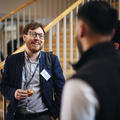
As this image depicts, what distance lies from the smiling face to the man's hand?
371mm

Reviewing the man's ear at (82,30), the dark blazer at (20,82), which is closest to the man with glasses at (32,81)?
the dark blazer at (20,82)

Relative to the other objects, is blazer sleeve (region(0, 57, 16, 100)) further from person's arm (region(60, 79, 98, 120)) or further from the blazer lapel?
person's arm (region(60, 79, 98, 120))

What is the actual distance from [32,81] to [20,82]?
98 mm

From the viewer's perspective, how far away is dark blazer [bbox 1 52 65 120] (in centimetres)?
173

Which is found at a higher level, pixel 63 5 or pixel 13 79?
pixel 63 5

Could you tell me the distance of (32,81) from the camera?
175cm

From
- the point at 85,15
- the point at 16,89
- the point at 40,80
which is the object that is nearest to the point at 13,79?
the point at 16,89

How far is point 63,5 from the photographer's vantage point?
668cm

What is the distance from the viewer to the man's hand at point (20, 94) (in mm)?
1597

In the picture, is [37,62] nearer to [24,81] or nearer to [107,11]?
[24,81]

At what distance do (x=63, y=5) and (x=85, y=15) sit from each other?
237 inches

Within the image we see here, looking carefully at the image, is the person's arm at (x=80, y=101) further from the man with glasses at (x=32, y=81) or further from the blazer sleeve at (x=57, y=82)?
the blazer sleeve at (x=57, y=82)

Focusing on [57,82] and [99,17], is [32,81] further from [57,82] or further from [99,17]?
[99,17]

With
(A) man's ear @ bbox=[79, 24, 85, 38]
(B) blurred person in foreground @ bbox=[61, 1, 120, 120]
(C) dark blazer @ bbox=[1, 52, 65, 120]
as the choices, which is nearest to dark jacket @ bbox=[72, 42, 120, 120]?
(B) blurred person in foreground @ bbox=[61, 1, 120, 120]
